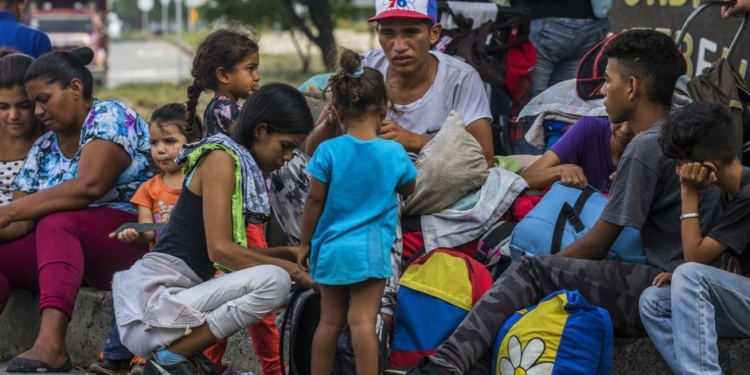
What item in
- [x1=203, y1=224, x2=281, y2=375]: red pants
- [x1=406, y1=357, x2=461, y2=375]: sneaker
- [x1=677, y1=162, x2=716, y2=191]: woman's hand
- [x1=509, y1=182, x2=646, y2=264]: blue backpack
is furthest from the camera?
[x1=203, y1=224, x2=281, y2=375]: red pants

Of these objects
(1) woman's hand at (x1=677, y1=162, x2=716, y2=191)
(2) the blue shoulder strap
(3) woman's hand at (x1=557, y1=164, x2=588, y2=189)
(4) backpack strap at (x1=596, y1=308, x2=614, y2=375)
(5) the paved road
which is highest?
(1) woman's hand at (x1=677, y1=162, x2=716, y2=191)

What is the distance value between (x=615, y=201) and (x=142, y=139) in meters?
2.34

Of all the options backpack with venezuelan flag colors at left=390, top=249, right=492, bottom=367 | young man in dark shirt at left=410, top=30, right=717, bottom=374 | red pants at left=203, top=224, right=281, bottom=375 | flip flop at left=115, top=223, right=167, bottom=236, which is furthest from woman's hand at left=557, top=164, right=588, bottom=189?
flip flop at left=115, top=223, right=167, bottom=236

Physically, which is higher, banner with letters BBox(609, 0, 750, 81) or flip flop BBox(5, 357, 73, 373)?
banner with letters BBox(609, 0, 750, 81)

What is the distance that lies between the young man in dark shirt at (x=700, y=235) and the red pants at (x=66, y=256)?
100 inches

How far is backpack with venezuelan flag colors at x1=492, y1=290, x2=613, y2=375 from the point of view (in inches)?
173

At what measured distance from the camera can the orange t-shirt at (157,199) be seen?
545cm

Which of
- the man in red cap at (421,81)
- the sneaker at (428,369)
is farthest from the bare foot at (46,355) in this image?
the man in red cap at (421,81)

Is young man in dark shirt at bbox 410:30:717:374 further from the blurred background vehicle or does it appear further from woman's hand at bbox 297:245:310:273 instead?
the blurred background vehicle

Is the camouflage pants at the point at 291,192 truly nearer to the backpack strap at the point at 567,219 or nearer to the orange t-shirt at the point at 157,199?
the orange t-shirt at the point at 157,199

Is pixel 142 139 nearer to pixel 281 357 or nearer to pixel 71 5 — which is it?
pixel 281 357

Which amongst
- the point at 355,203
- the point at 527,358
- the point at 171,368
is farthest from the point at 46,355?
the point at 527,358

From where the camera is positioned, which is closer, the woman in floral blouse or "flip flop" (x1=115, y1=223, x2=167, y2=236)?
"flip flop" (x1=115, y1=223, x2=167, y2=236)

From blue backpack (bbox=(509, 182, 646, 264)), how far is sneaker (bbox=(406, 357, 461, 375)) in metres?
0.73
